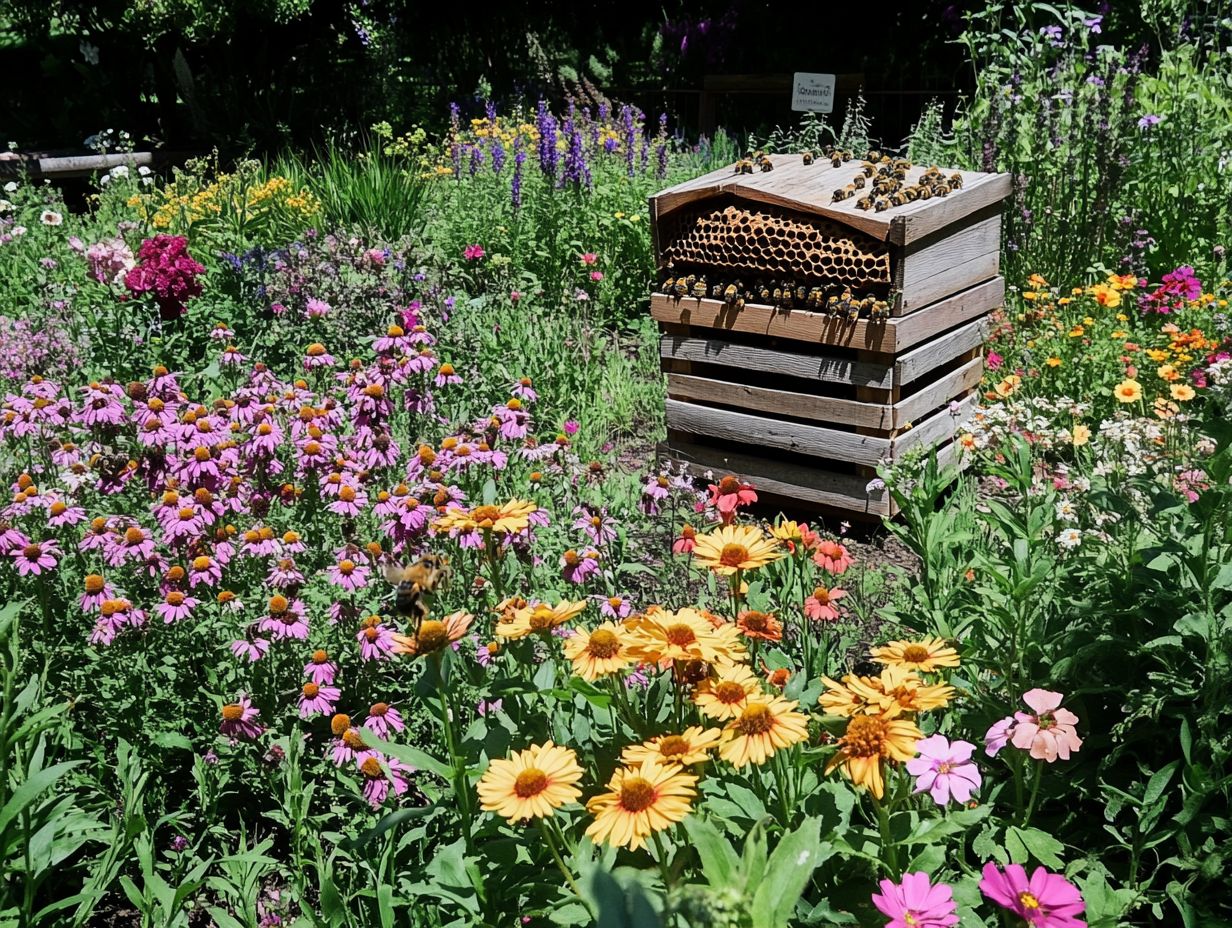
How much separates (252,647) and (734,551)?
1177mm

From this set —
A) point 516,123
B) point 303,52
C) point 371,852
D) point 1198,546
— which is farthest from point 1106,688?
point 303,52

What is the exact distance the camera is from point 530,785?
54.3 inches

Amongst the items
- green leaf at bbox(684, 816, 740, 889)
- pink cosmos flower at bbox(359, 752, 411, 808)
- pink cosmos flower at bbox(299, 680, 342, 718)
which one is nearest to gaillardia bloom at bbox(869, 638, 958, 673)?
→ green leaf at bbox(684, 816, 740, 889)

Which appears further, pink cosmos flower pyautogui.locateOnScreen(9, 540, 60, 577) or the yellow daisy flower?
pink cosmos flower pyautogui.locateOnScreen(9, 540, 60, 577)

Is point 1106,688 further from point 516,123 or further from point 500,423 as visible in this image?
point 516,123

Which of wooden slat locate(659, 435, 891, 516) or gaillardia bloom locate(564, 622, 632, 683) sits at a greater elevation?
gaillardia bloom locate(564, 622, 632, 683)

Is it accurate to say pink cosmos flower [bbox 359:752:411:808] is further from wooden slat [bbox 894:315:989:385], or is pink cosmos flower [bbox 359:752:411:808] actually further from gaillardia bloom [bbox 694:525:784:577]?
wooden slat [bbox 894:315:989:385]

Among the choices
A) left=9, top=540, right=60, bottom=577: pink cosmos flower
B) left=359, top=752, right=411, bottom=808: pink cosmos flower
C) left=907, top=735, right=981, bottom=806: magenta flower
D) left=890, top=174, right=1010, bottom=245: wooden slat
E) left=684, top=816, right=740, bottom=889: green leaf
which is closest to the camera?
left=684, top=816, right=740, bottom=889: green leaf

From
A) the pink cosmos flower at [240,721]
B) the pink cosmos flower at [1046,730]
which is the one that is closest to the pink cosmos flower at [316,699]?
the pink cosmos flower at [240,721]

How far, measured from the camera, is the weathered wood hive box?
3.63 meters

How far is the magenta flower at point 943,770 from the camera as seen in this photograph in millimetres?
1568

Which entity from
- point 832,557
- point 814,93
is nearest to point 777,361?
point 832,557

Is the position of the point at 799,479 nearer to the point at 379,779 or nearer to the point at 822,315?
the point at 822,315

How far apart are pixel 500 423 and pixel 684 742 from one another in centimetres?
170
